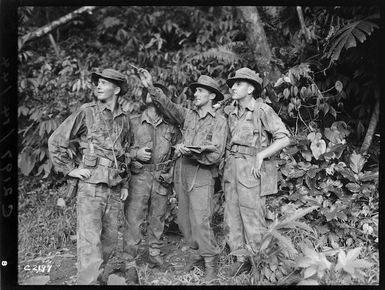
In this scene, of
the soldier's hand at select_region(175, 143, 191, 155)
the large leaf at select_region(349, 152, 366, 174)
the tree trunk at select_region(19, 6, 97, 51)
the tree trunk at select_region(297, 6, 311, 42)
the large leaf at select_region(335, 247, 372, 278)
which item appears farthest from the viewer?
the tree trunk at select_region(19, 6, 97, 51)

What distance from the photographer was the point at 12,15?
5473mm

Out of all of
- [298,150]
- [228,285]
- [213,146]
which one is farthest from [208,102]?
[228,285]

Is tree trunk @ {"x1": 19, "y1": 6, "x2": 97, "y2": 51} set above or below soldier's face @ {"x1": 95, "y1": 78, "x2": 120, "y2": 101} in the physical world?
above

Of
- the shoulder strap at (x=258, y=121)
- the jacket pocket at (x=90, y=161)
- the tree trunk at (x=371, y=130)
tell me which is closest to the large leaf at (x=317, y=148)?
the tree trunk at (x=371, y=130)

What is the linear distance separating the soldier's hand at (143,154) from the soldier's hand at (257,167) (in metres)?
1.22

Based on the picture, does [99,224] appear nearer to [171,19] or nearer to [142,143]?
[142,143]

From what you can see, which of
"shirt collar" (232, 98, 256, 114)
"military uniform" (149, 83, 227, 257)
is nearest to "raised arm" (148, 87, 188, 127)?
"military uniform" (149, 83, 227, 257)

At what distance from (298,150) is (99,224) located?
2.90 meters

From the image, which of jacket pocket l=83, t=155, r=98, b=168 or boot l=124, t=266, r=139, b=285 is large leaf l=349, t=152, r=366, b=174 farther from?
jacket pocket l=83, t=155, r=98, b=168

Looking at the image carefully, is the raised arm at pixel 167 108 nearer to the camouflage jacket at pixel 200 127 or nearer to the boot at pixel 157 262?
the camouflage jacket at pixel 200 127

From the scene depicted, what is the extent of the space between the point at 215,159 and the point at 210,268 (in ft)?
4.10

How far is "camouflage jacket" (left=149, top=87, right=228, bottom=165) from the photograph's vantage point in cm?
511

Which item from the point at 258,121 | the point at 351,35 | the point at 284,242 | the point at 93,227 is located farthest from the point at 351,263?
the point at 93,227

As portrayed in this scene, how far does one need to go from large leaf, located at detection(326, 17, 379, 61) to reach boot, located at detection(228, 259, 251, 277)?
2791 millimetres
